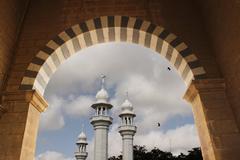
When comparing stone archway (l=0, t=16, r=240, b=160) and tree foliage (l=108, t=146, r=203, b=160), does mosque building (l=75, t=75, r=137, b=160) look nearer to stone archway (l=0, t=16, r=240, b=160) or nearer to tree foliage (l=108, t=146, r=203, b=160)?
tree foliage (l=108, t=146, r=203, b=160)

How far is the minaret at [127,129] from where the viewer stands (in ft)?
79.2

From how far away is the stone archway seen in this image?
4250 millimetres

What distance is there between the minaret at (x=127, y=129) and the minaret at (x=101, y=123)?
200 cm

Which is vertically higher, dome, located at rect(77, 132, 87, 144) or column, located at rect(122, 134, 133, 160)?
dome, located at rect(77, 132, 87, 144)

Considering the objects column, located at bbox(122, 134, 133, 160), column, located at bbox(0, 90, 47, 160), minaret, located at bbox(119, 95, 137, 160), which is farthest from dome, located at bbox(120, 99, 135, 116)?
column, located at bbox(0, 90, 47, 160)

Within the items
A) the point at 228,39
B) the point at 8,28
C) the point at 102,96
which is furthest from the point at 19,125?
the point at 102,96

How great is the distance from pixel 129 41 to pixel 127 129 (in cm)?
2103

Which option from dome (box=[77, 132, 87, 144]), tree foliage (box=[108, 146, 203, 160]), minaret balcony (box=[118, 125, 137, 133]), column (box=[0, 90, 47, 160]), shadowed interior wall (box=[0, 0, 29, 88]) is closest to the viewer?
column (box=[0, 90, 47, 160])

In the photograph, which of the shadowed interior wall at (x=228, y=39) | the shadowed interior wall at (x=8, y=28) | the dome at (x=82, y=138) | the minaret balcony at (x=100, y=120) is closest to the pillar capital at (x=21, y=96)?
the shadowed interior wall at (x=8, y=28)

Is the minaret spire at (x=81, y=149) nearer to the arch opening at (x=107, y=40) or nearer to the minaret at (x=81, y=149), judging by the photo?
the minaret at (x=81, y=149)

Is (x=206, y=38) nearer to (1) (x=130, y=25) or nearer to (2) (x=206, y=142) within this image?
(1) (x=130, y=25)

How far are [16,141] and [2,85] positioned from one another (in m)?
1.23

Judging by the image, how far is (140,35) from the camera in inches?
228

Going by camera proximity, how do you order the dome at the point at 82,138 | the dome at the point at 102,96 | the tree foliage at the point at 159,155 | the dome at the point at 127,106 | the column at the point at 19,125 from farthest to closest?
the dome at the point at 82,138 → the dome at the point at 127,106 → the dome at the point at 102,96 → the tree foliage at the point at 159,155 → the column at the point at 19,125
